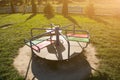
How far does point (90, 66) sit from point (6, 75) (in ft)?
10.2

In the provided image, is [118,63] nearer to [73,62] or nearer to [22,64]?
[73,62]

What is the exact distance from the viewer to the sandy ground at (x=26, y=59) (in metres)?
7.15

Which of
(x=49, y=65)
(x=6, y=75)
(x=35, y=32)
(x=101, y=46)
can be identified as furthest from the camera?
(x=35, y=32)

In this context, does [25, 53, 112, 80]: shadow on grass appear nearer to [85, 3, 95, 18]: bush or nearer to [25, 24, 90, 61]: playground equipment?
[25, 24, 90, 61]: playground equipment

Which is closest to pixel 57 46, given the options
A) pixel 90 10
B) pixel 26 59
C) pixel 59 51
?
pixel 59 51

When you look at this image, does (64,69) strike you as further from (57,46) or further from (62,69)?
(57,46)

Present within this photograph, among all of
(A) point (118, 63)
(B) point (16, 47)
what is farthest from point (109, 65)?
(B) point (16, 47)

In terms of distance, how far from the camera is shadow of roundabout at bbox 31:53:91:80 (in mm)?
6664

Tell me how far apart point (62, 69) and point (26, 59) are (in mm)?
1797

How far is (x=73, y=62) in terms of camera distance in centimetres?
750

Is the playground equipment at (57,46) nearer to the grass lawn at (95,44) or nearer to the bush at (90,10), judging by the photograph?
the grass lawn at (95,44)

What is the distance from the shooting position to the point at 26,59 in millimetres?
8016

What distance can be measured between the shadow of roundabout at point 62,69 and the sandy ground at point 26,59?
7.4 inches

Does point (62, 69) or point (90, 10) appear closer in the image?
point (62, 69)
